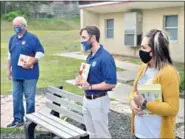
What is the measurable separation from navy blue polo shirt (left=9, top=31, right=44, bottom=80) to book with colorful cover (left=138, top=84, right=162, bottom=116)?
3312 mm

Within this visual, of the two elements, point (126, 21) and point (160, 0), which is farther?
point (126, 21)

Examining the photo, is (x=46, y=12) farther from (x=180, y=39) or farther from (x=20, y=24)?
(x=20, y=24)

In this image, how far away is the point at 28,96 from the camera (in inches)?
229

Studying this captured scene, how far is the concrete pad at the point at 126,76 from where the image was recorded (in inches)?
421

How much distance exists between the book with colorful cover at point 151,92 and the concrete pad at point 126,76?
786 cm

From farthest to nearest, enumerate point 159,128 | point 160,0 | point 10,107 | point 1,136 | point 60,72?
point 160,0
point 60,72
point 10,107
point 1,136
point 159,128

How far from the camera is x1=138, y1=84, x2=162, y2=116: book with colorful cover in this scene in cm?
263

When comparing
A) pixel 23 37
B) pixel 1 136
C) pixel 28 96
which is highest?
pixel 23 37

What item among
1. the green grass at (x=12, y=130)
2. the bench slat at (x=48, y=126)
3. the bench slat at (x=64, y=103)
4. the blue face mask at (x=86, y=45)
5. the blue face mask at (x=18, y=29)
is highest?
the blue face mask at (x=18, y=29)

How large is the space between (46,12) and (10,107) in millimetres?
14594

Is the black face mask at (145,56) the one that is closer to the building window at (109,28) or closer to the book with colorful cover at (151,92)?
the book with colorful cover at (151,92)

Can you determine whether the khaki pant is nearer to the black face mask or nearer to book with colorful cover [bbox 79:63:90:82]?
book with colorful cover [bbox 79:63:90:82]

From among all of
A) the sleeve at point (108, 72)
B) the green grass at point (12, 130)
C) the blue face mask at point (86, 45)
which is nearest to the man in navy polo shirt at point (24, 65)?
the green grass at point (12, 130)

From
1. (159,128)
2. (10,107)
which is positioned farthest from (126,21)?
(159,128)
